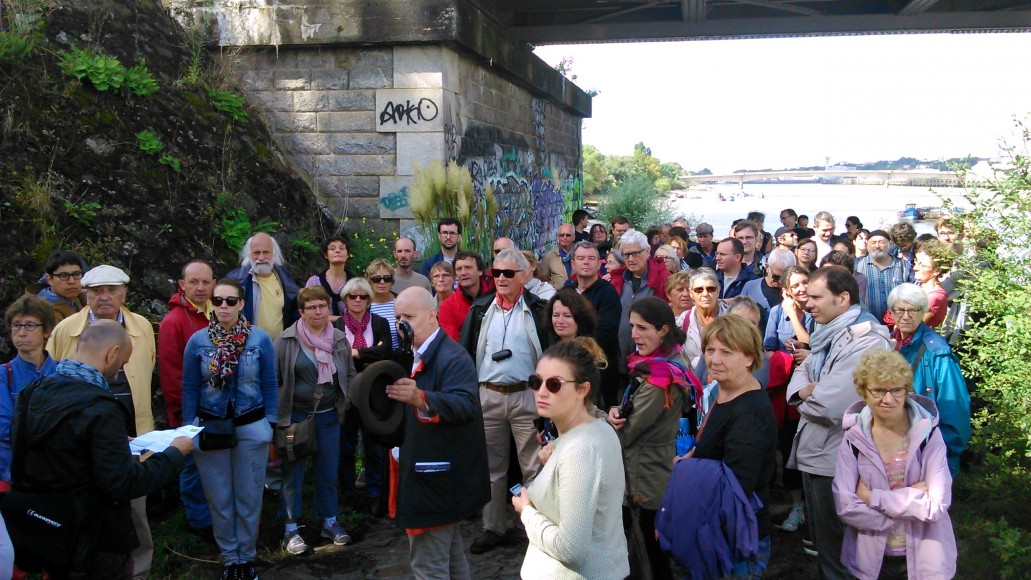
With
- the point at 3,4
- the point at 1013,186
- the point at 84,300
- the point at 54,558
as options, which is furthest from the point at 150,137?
the point at 1013,186

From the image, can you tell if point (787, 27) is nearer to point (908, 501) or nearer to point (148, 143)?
point (148, 143)

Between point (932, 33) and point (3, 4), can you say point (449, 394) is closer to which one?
point (3, 4)

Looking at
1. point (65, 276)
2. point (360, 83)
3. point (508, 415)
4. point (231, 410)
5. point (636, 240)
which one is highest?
point (360, 83)

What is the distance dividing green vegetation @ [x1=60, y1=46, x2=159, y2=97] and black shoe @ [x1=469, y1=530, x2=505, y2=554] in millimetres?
5862

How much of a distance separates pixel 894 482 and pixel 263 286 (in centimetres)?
452

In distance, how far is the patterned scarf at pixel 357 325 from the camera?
621 cm

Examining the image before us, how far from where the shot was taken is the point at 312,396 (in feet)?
18.7

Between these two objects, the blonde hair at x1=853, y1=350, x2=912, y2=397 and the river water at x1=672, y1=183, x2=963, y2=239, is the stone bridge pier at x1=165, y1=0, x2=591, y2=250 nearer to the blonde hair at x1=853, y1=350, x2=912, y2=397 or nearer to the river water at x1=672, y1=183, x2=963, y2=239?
the river water at x1=672, y1=183, x2=963, y2=239

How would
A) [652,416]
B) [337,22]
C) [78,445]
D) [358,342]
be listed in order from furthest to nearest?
[337,22] < [358,342] < [652,416] < [78,445]

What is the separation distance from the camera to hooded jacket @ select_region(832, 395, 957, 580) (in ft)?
12.3

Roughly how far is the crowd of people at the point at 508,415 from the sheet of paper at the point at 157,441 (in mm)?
93

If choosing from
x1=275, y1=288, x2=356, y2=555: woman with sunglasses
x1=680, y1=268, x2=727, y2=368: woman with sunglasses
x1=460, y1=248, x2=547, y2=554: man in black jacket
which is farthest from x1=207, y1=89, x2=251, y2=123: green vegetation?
x1=680, y1=268, x2=727, y2=368: woman with sunglasses

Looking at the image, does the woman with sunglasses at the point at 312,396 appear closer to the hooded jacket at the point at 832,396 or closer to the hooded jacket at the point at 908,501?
the hooded jacket at the point at 832,396

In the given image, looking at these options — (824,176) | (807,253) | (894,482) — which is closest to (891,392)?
(894,482)
